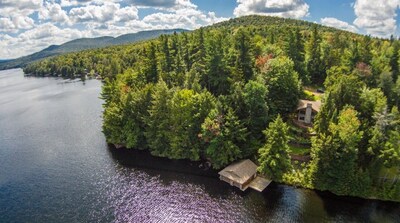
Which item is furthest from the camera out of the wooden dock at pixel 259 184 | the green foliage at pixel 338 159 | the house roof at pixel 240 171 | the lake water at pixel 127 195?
the house roof at pixel 240 171

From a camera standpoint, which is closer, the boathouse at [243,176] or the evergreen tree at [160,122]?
the boathouse at [243,176]

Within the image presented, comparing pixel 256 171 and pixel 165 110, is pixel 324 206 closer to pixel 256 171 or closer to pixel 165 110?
pixel 256 171

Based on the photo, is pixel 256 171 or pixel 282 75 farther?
pixel 282 75

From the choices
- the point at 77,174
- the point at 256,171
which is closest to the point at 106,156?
the point at 77,174

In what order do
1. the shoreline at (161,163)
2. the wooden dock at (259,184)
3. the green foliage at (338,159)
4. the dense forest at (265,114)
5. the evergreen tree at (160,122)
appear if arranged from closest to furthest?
→ the green foliage at (338,159)
the dense forest at (265,114)
the wooden dock at (259,184)
the shoreline at (161,163)
the evergreen tree at (160,122)

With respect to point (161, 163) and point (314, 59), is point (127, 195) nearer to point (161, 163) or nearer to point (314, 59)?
point (161, 163)

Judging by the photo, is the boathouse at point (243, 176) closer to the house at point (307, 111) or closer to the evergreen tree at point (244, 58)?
the house at point (307, 111)

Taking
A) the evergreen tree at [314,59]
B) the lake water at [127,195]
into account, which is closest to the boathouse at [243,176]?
the lake water at [127,195]
